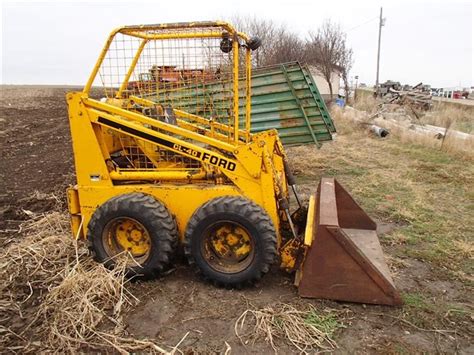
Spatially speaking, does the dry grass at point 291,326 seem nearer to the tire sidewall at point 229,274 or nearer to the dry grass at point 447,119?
the tire sidewall at point 229,274

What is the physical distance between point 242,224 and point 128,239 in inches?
43.6

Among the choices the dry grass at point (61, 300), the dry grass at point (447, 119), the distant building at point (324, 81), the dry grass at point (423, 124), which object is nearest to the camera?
the dry grass at point (61, 300)

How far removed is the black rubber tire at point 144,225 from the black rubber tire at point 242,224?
18 cm

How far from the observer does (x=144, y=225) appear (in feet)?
12.0

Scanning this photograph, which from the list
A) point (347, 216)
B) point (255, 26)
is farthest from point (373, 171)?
point (255, 26)

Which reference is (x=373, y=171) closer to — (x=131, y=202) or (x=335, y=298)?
(x=335, y=298)

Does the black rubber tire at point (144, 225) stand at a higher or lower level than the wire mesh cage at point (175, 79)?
lower

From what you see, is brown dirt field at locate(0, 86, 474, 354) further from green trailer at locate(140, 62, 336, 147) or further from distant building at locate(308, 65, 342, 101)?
distant building at locate(308, 65, 342, 101)

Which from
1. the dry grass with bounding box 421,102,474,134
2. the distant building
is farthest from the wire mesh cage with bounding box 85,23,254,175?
the distant building

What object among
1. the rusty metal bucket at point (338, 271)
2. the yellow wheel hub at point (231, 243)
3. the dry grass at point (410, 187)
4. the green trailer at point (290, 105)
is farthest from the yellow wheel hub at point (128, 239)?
the green trailer at point (290, 105)

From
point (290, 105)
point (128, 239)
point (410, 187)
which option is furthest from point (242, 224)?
point (410, 187)

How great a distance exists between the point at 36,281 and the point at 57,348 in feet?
3.54

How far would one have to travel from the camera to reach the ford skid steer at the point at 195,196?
3.47 m

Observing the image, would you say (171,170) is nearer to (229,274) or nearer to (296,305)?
(229,274)
